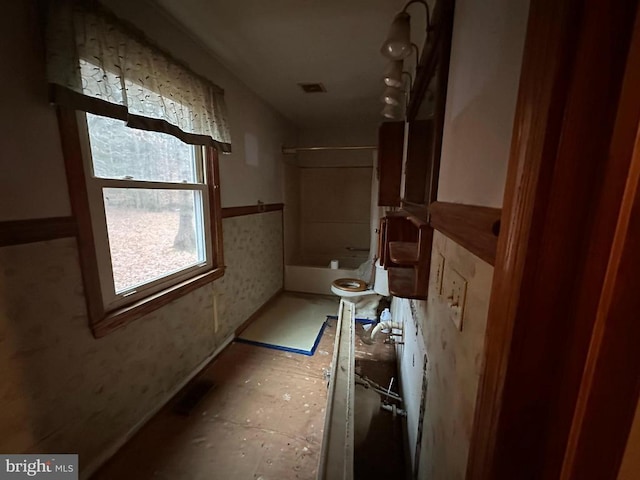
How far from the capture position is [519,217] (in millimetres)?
289

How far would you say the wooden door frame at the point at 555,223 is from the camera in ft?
0.75

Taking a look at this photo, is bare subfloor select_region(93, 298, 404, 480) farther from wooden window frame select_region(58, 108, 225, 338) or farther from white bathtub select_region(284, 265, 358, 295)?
white bathtub select_region(284, 265, 358, 295)

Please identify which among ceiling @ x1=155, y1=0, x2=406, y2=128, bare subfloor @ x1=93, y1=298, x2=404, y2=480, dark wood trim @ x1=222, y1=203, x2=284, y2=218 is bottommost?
bare subfloor @ x1=93, y1=298, x2=404, y2=480

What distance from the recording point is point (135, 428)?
138 cm

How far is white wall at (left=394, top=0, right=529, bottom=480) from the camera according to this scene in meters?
0.42

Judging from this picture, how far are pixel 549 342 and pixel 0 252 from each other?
56.0 inches

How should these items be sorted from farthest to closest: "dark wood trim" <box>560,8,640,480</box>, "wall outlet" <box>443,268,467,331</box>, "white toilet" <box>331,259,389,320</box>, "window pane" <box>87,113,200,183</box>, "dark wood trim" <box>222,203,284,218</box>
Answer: "white toilet" <box>331,259,389,320</box>, "dark wood trim" <box>222,203,284,218</box>, "window pane" <box>87,113,200,183</box>, "wall outlet" <box>443,268,467,331</box>, "dark wood trim" <box>560,8,640,480</box>

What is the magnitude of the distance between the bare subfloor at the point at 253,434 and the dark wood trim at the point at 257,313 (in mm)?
466

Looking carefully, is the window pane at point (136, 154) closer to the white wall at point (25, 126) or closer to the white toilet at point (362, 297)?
the white wall at point (25, 126)

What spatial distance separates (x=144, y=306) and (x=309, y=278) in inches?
83.9

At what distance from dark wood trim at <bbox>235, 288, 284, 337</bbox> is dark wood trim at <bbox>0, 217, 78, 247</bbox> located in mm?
1570

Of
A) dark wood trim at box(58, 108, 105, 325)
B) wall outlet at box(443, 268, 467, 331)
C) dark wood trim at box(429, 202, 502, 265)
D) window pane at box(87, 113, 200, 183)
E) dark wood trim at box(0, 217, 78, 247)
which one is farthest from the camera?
window pane at box(87, 113, 200, 183)

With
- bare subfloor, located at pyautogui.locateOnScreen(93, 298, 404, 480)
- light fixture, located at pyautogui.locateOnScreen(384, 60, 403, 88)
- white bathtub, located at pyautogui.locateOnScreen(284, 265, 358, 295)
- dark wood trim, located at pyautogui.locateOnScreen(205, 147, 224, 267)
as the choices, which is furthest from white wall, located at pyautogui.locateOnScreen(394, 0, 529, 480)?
white bathtub, located at pyautogui.locateOnScreen(284, 265, 358, 295)

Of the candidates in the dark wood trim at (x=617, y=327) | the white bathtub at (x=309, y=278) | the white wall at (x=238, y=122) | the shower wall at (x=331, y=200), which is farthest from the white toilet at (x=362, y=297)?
the dark wood trim at (x=617, y=327)
